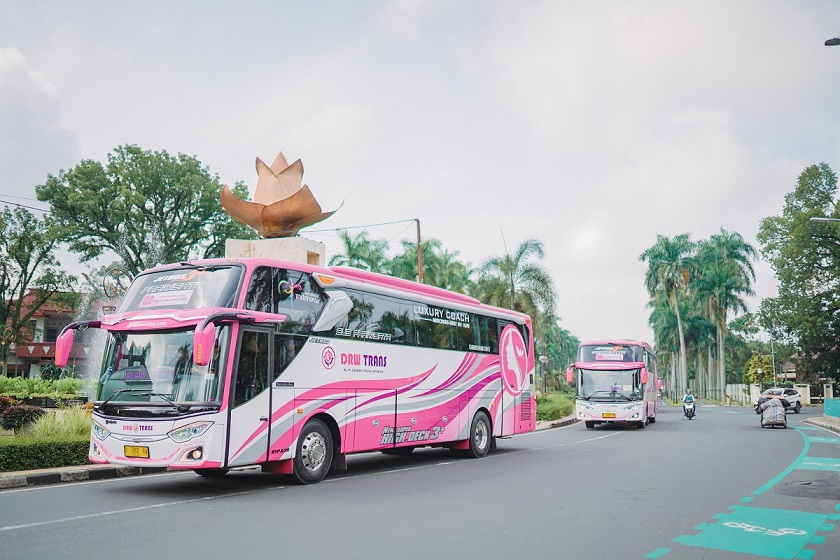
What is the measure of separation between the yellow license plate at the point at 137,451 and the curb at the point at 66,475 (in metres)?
2.49

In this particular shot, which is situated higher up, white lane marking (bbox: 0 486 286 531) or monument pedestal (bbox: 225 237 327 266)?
monument pedestal (bbox: 225 237 327 266)

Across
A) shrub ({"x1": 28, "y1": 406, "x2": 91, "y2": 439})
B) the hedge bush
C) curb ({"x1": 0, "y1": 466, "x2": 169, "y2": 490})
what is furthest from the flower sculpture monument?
curb ({"x1": 0, "y1": 466, "x2": 169, "y2": 490})

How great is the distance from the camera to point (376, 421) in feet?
42.9

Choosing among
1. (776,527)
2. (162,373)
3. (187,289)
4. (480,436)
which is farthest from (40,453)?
(776,527)

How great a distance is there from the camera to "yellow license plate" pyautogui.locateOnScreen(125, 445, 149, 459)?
9.80 metres

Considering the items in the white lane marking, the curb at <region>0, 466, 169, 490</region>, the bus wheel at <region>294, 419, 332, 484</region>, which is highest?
the bus wheel at <region>294, 419, 332, 484</region>

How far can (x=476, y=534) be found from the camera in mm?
7531

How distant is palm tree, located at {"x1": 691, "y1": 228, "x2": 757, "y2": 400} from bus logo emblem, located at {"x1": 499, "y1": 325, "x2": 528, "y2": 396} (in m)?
52.3

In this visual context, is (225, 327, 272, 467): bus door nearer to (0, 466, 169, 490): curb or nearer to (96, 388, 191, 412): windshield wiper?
(96, 388, 191, 412): windshield wiper

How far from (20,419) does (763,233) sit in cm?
5624

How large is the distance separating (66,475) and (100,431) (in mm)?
2381

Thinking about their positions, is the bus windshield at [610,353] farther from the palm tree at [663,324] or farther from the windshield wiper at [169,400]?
the palm tree at [663,324]

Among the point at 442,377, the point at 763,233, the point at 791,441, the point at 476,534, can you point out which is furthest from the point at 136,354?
the point at 763,233

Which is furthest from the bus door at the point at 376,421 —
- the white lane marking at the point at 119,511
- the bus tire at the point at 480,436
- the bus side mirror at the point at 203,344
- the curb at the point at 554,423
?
the curb at the point at 554,423
